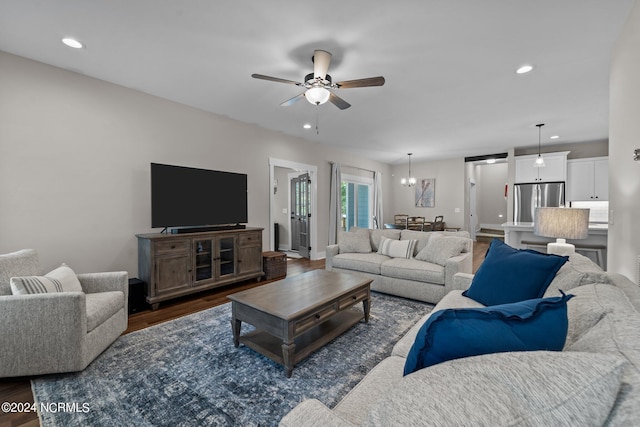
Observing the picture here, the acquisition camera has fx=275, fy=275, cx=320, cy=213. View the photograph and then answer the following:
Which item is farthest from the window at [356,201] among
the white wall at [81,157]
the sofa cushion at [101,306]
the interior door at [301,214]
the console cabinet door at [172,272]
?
the sofa cushion at [101,306]

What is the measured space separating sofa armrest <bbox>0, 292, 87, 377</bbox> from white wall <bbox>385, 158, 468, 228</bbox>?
8.24m

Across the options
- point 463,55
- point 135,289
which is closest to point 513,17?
point 463,55

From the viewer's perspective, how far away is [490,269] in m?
2.07

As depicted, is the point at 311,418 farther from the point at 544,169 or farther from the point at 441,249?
the point at 544,169

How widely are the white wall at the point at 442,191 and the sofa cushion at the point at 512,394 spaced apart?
8.33 metres

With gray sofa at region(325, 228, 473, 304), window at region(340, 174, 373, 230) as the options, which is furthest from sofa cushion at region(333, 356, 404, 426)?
window at region(340, 174, 373, 230)

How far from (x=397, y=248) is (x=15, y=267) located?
3.98 metres

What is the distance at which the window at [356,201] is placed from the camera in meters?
7.62

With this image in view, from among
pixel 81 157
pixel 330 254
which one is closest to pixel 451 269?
pixel 330 254

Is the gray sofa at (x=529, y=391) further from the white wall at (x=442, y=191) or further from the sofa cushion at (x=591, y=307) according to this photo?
the white wall at (x=442, y=191)

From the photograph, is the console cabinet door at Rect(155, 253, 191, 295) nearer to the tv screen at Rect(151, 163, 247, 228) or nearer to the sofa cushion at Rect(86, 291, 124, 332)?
the tv screen at Rect(151, 163, 247, 228)

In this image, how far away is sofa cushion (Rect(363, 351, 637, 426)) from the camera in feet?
1.79

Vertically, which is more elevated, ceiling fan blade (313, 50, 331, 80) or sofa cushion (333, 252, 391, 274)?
ceiling fan blade (313, 50, 331, 80)

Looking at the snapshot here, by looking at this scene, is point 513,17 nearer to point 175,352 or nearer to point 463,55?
point 463,55
